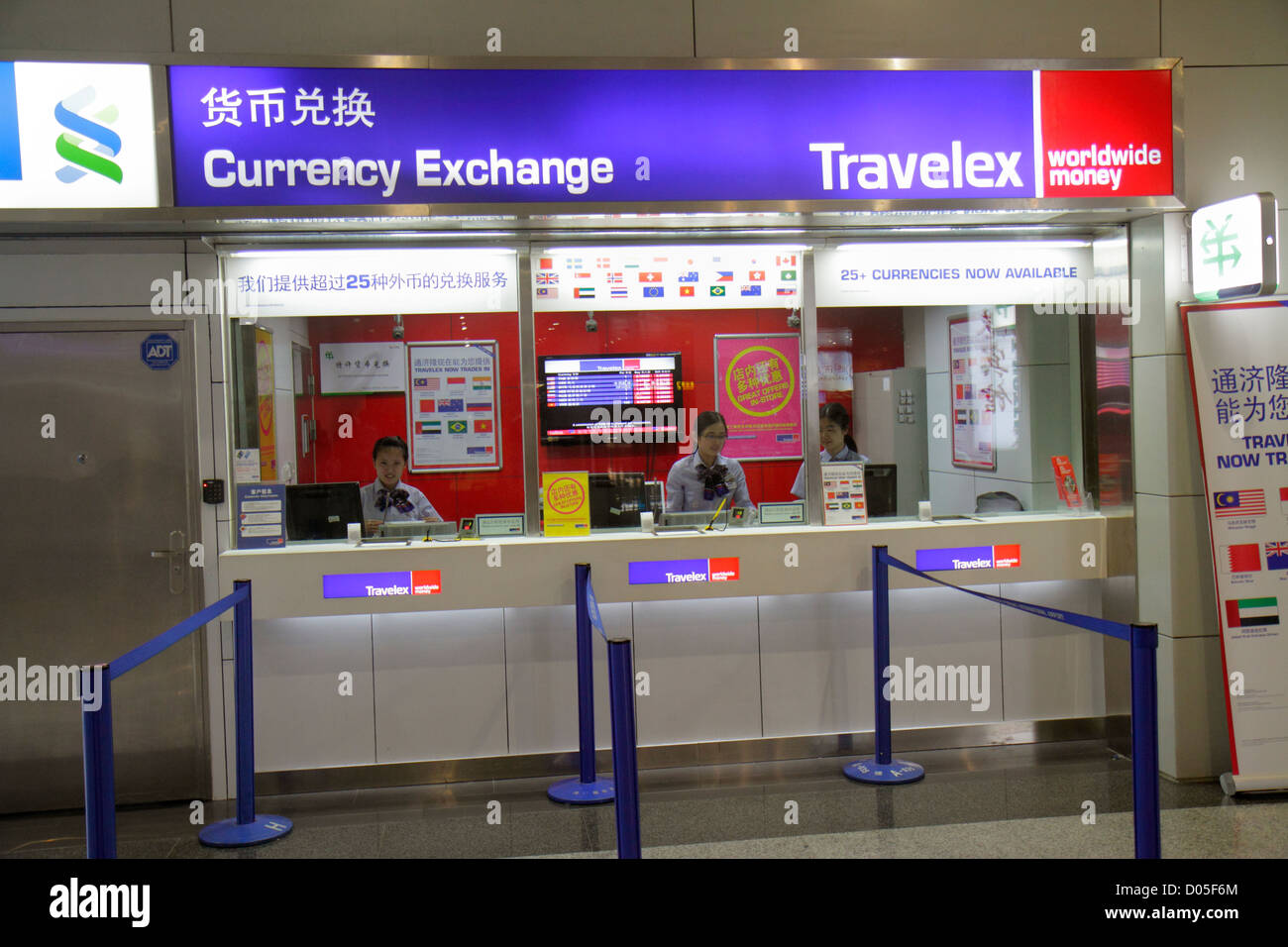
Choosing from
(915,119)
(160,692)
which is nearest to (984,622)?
(915,119)

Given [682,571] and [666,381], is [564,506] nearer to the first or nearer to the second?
[682,571]

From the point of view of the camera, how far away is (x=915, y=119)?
465 centimetres

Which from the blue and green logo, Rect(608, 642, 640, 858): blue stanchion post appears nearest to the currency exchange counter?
the blue and green logo

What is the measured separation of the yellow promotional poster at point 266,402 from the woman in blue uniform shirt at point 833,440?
2.71 meters

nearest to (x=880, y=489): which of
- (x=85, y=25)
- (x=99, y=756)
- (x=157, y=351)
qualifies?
(x=157, y=351)

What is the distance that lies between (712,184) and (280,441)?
2.56m

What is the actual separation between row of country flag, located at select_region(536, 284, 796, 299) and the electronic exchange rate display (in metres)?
0.41

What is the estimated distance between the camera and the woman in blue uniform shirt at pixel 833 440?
5289mm

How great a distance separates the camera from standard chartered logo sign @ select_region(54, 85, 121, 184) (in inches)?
167

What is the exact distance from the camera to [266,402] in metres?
5.09

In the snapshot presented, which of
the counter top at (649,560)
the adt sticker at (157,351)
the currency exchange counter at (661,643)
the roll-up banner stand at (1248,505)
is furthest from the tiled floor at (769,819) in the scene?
the adt sticker at (157,351)

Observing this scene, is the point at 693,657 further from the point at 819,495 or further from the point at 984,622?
the point at 984,622

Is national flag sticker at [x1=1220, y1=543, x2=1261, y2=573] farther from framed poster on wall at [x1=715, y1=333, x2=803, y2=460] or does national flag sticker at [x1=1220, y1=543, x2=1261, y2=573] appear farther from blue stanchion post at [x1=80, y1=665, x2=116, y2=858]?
blue stanchion post at [x1=80, y1=665, x2=116, y2=858]

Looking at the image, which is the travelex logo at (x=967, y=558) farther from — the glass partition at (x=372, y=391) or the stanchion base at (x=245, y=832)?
the stanchion base at (x=245, y=832)
